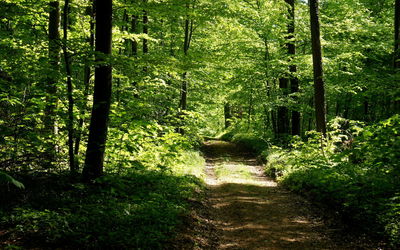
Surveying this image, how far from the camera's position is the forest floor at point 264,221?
19.6 feet

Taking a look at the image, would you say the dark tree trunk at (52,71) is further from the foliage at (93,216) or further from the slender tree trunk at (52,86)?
the foliage at (93,216)

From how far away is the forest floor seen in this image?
5984 millimetres

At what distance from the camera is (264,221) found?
737 cm

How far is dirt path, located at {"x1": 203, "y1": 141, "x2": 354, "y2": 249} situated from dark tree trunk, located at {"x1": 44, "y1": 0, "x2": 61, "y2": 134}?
468 cm

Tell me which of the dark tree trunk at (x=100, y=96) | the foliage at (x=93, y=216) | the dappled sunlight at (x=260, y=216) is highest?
the dark tree trunk at (x=100, y=96)

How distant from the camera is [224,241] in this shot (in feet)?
20.5

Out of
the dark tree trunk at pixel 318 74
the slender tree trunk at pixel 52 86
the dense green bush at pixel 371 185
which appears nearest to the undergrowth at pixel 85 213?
the slender tree trunk at pixel 52 86

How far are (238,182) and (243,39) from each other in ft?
29.7

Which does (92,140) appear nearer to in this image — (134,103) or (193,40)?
(134,103)

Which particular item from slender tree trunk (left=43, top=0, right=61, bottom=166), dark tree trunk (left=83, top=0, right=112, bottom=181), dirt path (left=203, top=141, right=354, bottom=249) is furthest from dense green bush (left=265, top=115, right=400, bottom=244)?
slender tree trunk (left=43, top=0, right=61, bottom=166)

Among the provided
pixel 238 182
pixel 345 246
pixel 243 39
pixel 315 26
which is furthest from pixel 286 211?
pixel 243 39

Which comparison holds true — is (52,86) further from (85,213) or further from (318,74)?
(318,74)

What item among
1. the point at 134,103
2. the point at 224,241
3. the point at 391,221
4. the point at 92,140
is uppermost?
the point at 134,103

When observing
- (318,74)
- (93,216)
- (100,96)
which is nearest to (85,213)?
(93,216)
